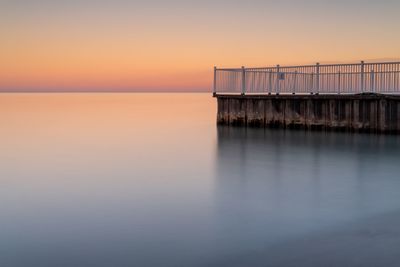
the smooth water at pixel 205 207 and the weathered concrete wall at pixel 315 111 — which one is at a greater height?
the weathered concrete wall at pixel 315 111

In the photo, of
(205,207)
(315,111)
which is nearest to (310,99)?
(315,111)

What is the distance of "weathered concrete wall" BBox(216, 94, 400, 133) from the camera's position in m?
24.6

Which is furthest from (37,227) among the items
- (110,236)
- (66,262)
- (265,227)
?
(265,227)

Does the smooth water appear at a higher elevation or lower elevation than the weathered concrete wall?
lower

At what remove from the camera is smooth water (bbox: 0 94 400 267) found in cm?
761

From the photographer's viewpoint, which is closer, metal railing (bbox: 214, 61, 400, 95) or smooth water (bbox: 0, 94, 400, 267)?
smooth water (bbox: 0, 94, 400, 267)

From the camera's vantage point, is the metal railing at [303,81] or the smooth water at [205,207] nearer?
the smooth water at [205,207]

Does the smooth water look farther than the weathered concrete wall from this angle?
No

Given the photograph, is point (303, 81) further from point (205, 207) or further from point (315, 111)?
point (205, 207)

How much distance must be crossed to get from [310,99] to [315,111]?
0.65 metres

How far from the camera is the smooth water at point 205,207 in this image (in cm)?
761

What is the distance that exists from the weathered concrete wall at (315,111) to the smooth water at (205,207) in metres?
2.55

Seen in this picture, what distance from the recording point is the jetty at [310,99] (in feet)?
Result: 81.1

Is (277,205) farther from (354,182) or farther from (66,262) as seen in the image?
(66,262)
